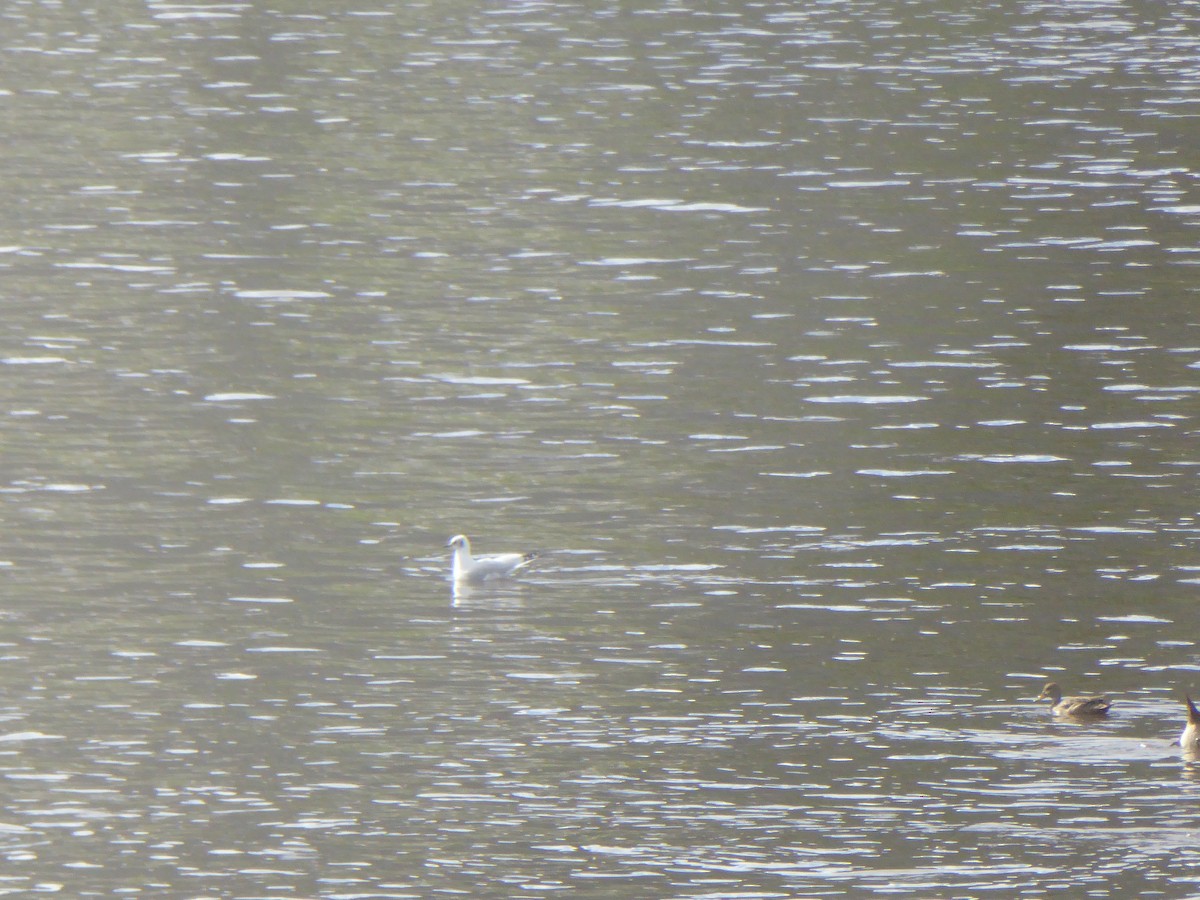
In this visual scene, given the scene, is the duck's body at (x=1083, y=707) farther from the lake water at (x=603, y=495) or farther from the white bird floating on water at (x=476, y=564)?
the white bird floating on water at (x=476, y=564)

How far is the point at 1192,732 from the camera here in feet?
57.0

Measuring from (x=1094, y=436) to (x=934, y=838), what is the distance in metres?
11.6

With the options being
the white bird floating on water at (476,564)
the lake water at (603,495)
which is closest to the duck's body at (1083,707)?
the lake water at (603,495)

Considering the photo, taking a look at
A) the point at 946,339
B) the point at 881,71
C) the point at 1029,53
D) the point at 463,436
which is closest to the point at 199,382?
the point at 463,436

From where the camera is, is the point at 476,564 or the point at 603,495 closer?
the point at 476,564

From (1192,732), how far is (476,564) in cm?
758

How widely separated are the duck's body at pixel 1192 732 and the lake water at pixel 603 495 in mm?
217

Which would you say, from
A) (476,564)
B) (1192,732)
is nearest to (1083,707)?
(1192,732)

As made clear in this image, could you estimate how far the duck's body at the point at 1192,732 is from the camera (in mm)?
17328

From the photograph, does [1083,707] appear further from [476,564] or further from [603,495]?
[603,495]

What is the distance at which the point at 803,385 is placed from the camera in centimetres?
2977

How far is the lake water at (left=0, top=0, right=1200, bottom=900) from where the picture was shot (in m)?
16.9

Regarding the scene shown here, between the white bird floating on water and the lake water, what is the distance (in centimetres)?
24

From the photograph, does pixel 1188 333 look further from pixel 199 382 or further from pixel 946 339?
pixel 199 382
